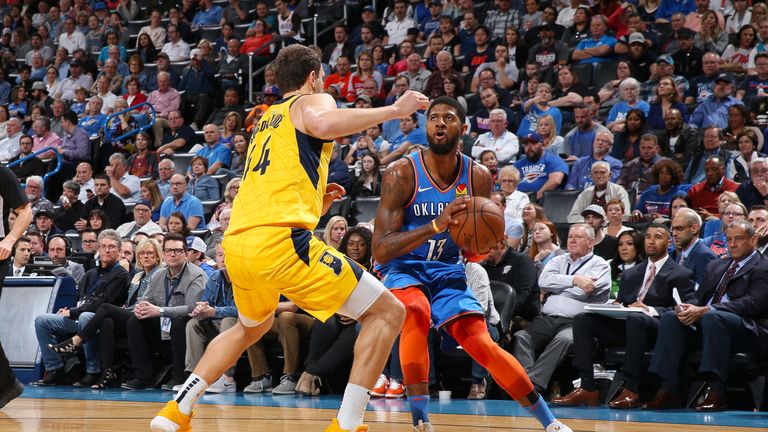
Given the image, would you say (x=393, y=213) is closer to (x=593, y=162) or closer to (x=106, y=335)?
(x=106, y=335)

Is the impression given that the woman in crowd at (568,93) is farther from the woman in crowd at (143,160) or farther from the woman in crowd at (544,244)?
the woman in crowd at (143,160)

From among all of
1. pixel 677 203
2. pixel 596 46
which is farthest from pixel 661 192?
pixel 596 46

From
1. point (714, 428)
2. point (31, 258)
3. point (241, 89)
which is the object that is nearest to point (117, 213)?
point (31, 258)

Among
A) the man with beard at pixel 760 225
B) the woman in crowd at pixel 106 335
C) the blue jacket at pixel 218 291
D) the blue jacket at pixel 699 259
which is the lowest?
the woman in crowd at pixel 106 335

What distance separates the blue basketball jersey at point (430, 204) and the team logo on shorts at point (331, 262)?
1006mm

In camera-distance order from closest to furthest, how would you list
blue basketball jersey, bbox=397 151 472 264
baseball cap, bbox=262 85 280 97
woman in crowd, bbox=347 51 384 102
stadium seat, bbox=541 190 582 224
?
blue basketball jersey, bbox=397 151 472 264, stadium seat, bbox=541 190 582 224, woman in crowd, bbox=347 51 384 102, baseball cap, bbox=262 85 280 97

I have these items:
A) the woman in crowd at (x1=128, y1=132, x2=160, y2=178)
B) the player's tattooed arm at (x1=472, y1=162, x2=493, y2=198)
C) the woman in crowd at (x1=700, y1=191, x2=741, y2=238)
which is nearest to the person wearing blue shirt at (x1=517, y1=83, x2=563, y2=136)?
the woman in crowd at (x1=700, y1=191, x2=741, y2=238)

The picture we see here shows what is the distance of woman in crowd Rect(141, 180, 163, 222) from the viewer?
44.0ft

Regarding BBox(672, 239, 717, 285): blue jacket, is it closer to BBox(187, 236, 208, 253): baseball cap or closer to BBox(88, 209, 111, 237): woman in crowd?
BBox(187, 236, 208, 253): baseball cap

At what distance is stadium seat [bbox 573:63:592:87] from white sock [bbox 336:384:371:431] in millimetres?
9682

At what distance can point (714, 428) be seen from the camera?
6.26 m

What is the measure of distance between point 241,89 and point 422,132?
5.01m

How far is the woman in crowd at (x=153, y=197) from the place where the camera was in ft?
44.0

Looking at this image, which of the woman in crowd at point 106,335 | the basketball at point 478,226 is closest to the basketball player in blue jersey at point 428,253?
the basketball at point 478,226
